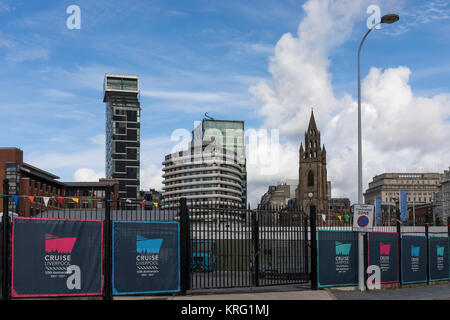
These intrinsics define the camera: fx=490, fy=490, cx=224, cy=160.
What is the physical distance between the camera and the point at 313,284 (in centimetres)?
1762

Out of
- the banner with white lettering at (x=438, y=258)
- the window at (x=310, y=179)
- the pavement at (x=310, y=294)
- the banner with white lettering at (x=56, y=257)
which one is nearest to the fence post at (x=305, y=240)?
the pavement at (x=310, y=294)

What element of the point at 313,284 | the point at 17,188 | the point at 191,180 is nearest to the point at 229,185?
the point at 191,180

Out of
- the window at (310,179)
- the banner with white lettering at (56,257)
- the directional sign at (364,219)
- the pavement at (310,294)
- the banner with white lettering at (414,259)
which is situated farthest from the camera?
the window at (310,179)

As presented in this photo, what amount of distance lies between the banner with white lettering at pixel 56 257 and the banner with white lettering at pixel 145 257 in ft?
1.78

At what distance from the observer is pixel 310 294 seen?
1630 cm

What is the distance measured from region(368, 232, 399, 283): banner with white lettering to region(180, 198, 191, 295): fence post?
7867 mm

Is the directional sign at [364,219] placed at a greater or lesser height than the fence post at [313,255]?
greater

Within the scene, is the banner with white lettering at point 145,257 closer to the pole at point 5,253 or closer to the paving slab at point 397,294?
the pole at point 5,253

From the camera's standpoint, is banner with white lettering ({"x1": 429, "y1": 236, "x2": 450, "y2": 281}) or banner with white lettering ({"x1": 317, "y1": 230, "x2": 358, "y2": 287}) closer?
banner with white lettering ({"x1": 317, "y1": 230, "x2": 358, "y2": 287})

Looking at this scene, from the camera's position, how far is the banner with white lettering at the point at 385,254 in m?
19.3

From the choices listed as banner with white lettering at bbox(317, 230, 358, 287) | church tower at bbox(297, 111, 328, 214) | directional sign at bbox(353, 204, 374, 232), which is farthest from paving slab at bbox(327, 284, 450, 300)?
church tower at bbox(297, 111, 328, 214)

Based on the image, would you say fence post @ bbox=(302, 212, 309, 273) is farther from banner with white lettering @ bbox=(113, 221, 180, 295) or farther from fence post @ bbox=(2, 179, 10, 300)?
fence post @ bbox=(2, 179, 10, 300)

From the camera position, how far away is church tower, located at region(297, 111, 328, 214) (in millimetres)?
168250
